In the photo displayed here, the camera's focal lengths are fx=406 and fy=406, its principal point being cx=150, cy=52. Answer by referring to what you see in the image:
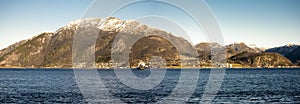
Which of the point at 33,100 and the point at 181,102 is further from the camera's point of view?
the point at 33,100

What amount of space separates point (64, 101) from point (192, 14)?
2871 centimetres

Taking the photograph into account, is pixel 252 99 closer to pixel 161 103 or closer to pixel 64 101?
pixel 161 103

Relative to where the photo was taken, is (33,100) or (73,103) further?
(33,100)

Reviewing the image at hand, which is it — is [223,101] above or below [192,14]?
below

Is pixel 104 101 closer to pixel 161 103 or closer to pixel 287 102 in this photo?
pixel 161 103

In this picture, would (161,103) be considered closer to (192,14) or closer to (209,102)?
(209,102)

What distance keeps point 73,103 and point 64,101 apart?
4.15 m

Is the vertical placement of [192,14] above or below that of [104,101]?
above

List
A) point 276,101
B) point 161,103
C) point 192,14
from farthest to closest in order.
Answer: point 276,101 → point 161,103 → point 192,14

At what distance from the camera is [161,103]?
67.1m

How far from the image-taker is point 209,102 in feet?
224

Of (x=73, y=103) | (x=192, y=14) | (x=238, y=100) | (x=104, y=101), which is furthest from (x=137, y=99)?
(x=192, y=14)

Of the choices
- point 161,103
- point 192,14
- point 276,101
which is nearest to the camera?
point 192,14

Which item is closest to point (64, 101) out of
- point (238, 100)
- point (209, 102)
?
point (209, 102)
